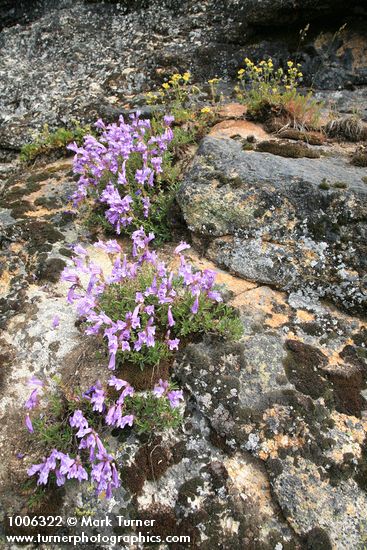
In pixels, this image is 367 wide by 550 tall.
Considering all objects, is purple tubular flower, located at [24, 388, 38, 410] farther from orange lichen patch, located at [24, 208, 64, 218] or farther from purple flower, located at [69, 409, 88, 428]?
orange lichen patch, located at [24, 208, 64, 218]

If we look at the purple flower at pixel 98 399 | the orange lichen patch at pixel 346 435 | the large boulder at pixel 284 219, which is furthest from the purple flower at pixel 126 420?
the large boulder at pixel 284 219

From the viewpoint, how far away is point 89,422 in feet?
12.0

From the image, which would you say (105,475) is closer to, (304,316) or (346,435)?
(346,435)

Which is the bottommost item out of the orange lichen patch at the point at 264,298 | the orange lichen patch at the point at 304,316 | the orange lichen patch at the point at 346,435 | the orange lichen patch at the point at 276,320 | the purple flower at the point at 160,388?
the orange lichen patch at the point at 346,435

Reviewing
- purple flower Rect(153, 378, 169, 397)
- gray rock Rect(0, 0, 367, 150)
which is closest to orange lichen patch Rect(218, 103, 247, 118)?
gray rock Rect(0, 0, 367, 150)

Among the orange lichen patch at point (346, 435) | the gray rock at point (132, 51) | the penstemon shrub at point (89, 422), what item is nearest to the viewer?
the penstemon shrub at point (89, 422)

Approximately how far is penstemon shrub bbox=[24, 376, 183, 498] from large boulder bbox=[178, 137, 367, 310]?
1.89 m

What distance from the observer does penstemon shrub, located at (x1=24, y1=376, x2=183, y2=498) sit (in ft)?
10.9

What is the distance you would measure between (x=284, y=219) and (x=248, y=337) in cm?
161

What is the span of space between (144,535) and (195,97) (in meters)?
6.77

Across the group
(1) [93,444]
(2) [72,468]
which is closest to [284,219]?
(1) [93,444]

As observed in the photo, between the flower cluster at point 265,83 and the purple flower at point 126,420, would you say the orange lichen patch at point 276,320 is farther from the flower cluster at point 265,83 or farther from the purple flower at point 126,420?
the flower cluster at point 265,83

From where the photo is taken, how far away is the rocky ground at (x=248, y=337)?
3.28m

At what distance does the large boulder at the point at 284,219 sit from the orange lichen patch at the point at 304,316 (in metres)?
0.32
